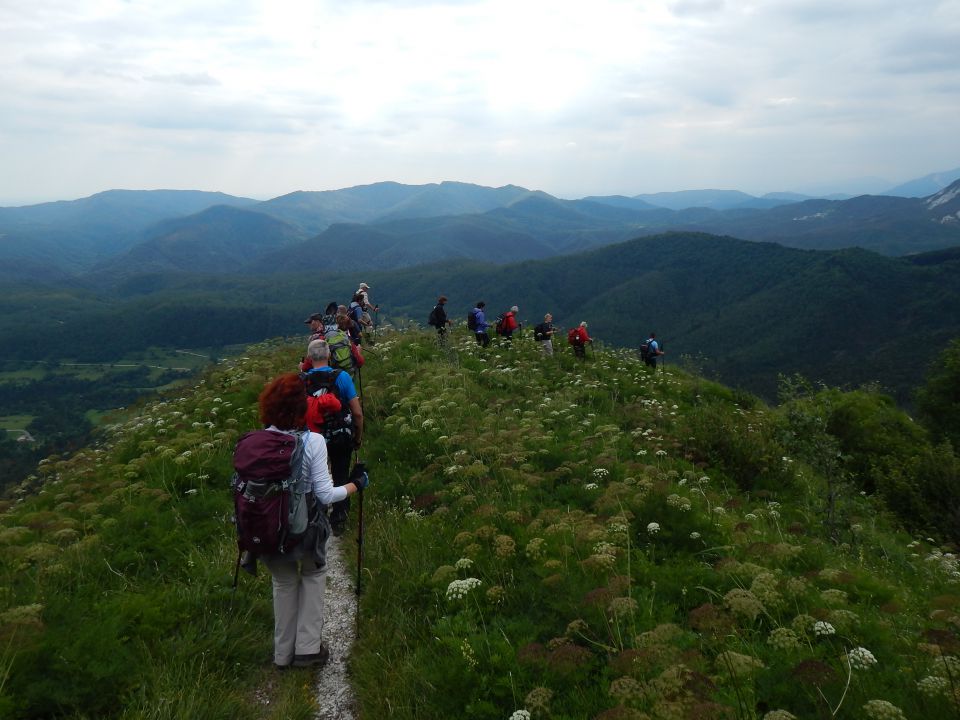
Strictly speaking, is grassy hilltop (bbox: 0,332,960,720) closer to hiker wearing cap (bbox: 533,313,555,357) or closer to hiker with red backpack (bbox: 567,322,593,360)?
hiker wearing cap (bbox: 533,313,555,357)

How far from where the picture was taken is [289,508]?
4305 millimetres

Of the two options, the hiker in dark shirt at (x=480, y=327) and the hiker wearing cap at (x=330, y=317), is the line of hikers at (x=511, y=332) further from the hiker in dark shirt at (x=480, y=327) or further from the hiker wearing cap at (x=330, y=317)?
the hiker wearing cap at (x=330, y=317)

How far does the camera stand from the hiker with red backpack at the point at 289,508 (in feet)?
13.7

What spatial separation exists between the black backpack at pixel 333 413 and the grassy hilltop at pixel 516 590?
51.9 inches

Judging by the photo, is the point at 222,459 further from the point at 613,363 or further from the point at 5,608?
the point at 613,363

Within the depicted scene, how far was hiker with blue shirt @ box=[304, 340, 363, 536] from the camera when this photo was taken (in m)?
6.77

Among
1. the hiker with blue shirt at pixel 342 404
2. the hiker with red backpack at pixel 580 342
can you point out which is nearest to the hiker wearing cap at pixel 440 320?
the hiker with red backpack at pixel 580 342

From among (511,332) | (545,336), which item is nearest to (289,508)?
(545,336)

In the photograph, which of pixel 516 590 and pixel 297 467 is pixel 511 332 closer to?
pixel 516 590

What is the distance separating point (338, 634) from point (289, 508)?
6.31ft

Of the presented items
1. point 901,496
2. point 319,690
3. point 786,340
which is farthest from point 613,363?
point 786,340

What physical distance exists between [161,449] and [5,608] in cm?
481

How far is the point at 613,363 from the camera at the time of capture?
1903 centimetres

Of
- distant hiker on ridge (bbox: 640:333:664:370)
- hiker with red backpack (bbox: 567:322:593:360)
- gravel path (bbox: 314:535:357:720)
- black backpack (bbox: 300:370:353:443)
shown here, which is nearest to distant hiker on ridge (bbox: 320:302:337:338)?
black backpack (bbox: 300:370:353:443)
